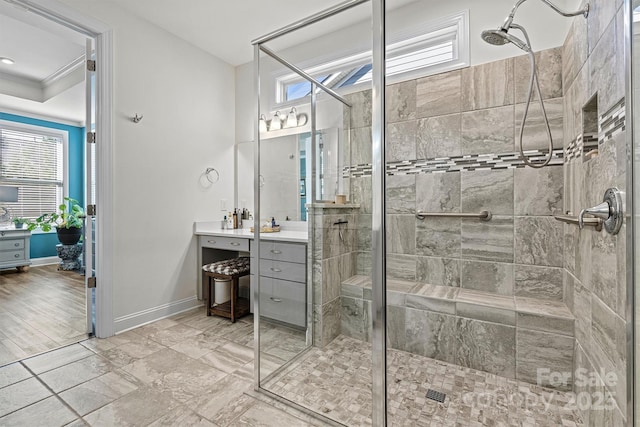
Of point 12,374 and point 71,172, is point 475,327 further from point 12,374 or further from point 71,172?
point 71,172

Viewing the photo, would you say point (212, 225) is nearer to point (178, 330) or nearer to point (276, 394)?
point (178, 330)

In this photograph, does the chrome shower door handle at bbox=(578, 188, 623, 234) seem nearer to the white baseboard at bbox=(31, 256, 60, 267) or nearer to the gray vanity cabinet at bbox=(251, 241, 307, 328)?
the gray vanity cabinet at bbox=(251, 241, 307, 328)

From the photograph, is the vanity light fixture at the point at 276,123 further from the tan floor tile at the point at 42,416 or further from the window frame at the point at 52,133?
the window frame at the point at 52,133

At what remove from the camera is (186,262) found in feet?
10.2

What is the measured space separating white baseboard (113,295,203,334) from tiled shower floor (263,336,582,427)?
5.07 feet

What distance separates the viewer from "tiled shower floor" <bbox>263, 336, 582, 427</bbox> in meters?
1.49

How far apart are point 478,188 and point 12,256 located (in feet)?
21.1

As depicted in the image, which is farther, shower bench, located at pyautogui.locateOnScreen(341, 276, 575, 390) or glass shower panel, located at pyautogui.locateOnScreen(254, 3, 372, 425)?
shower bench, located at pyautogui.locateOnScreen(341, 276, 575, 390)

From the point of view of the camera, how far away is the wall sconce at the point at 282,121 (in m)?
1.86

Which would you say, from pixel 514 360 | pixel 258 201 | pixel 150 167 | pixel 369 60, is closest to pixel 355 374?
pixel 514 360

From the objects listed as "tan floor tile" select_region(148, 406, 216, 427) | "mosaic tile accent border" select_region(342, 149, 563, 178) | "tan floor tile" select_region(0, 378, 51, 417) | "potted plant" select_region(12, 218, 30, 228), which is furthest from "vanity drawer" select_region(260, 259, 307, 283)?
"potted plant" select_region(12, 218, 30, 228)

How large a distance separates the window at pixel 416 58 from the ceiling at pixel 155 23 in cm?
23

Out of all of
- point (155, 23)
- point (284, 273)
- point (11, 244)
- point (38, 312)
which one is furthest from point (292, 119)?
point (11, 244)

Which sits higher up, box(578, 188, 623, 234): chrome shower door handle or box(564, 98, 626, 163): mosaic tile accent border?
box(564, 98, 626, 163): mosaic tile accent border
